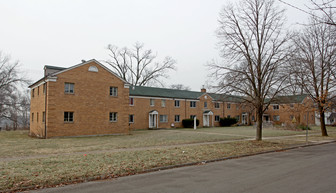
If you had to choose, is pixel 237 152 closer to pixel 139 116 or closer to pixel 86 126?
pixel 86 126

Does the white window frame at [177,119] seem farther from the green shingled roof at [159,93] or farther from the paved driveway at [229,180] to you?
the paved driveway at [229,180]

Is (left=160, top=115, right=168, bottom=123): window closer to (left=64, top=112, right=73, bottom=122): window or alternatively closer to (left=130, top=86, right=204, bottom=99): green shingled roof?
(left=130, top=86, right=204, bottom=99): green shingled roof

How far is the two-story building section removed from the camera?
75.3 ft

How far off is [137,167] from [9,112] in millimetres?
49439

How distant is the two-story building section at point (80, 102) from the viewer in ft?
75.3

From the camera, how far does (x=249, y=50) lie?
18062 millimetres

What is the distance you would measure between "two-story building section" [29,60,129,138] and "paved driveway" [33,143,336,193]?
16.8 metres

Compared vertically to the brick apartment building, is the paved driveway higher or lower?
lower

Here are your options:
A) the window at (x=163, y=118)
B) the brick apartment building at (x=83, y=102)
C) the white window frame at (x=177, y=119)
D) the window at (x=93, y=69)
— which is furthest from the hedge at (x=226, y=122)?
the window at (x=93, y=69)

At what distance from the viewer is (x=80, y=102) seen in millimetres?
24422

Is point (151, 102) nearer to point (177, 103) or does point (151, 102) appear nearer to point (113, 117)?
point (177, 103)

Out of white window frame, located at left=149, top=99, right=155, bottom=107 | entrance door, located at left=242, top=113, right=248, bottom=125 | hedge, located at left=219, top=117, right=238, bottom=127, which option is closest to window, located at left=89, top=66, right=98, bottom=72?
white window frame, located at left=149, top=99, right=155, bottom=107

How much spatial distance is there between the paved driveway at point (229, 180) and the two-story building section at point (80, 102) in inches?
660

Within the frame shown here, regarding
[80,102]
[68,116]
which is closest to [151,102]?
[80,102]
